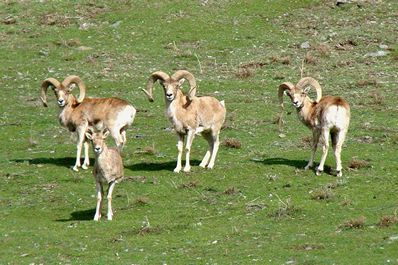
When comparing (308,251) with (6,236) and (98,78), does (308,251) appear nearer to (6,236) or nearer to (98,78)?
(6,236)

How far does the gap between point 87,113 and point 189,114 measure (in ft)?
10.9

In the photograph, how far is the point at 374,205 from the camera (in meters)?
25.2

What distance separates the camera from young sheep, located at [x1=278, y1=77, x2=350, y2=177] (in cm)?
2867

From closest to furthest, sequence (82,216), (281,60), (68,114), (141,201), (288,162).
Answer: (82,216) < (141,201) < (288,162) < (68,114) < (281,60)

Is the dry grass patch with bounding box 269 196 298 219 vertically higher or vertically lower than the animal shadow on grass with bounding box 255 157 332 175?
higher

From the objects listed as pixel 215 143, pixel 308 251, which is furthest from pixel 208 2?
pixel 308 251

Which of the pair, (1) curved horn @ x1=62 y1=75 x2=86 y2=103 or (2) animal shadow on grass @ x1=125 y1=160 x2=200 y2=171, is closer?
(2) animal shadow on grass @ x1=125 y1=160 x2=200 y2=171

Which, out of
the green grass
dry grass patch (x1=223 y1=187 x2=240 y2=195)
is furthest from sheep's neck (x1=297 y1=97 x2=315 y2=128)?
dry grass patch (x1=223 y1=187 x2=240 y2=195)

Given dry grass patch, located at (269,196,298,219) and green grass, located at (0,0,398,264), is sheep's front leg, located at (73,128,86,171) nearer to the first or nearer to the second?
green grass, located at (0,0,398,264)

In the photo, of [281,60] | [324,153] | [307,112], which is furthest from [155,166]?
[281,60]

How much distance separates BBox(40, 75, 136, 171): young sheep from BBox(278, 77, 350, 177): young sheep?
5.02m

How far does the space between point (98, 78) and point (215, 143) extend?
13155 mm

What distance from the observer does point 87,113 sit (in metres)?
31.3

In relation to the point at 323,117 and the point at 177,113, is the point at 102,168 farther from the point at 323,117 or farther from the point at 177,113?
the point at 323,117
